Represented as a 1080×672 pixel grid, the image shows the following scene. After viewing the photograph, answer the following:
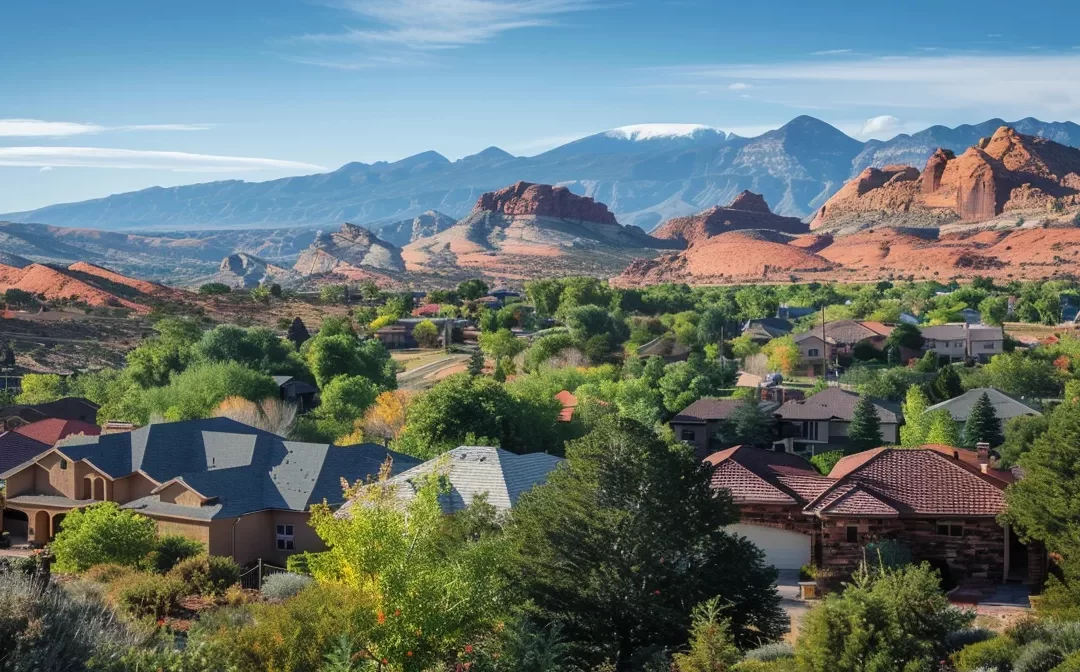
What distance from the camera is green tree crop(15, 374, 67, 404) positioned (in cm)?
5769

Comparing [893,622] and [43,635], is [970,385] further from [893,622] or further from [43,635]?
[43,635]

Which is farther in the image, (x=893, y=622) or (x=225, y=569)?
(x=225, y=569)

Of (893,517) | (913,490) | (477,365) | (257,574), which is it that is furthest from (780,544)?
(477,365)

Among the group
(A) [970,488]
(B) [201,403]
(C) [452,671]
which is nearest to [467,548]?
(C) [452,671]

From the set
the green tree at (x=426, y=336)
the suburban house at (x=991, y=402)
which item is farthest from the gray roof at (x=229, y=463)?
the green tree at (x=426, y=336)

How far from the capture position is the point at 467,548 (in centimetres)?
2102

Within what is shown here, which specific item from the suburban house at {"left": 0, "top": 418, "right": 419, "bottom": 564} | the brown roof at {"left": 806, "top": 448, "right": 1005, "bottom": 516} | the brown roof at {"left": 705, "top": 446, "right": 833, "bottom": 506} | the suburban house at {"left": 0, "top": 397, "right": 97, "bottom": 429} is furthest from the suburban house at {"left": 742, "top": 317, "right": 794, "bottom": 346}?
the suburban house at {"left": 0, "top": 418, "right": 419, "bottom": 564}

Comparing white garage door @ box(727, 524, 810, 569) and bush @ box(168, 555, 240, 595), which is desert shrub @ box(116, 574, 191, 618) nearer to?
bush @ box(168, 555, 240, 595)

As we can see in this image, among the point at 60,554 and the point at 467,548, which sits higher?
the point at 467,548

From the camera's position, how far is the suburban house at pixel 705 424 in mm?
49812

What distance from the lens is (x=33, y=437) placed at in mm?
41219

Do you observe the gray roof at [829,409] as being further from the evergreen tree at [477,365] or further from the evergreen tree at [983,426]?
the evergreen tree at [477,365]

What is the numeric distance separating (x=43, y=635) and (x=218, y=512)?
569 inches

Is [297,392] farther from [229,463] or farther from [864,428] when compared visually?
[864,428]
